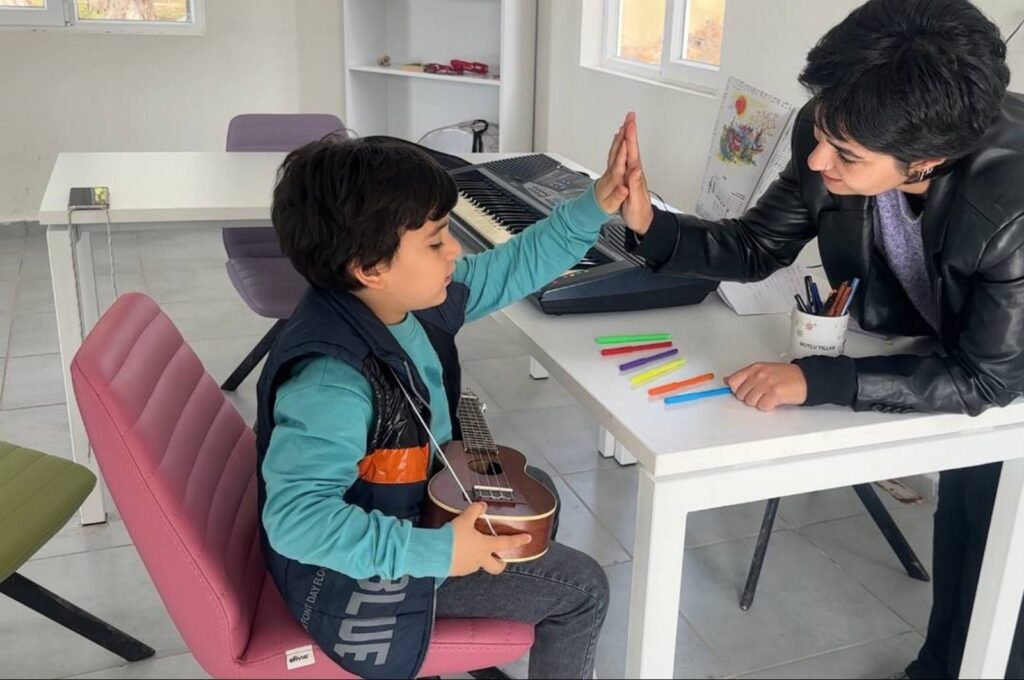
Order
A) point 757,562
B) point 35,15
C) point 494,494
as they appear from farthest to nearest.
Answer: point 35,15, point 757,562, point 494,494

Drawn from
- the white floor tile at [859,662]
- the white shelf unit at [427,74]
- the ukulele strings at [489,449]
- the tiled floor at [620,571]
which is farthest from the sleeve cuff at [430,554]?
the white shelf unit at [427,74]

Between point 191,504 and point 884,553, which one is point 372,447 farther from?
point 884,553

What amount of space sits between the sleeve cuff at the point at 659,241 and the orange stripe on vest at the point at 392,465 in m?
0.46

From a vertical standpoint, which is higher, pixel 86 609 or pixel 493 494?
pixel 493 494

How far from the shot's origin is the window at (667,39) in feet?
9.72

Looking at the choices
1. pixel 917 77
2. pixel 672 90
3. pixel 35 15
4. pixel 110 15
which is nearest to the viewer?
pixel 917 77

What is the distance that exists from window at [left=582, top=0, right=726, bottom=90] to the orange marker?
5.94 ft

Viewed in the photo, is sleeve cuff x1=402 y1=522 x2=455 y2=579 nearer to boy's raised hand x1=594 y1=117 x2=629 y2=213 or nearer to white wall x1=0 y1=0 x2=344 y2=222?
boy's raised hand x1=594 y1=117 x2=629 y2=213

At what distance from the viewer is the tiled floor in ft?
5.68

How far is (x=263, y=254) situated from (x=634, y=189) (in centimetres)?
156

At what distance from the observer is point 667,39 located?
3.15 metres

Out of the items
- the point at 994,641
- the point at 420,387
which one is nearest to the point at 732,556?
the point at 994,641

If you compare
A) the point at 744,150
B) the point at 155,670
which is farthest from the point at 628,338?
the point at 155,670

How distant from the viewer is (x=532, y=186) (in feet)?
6.35
